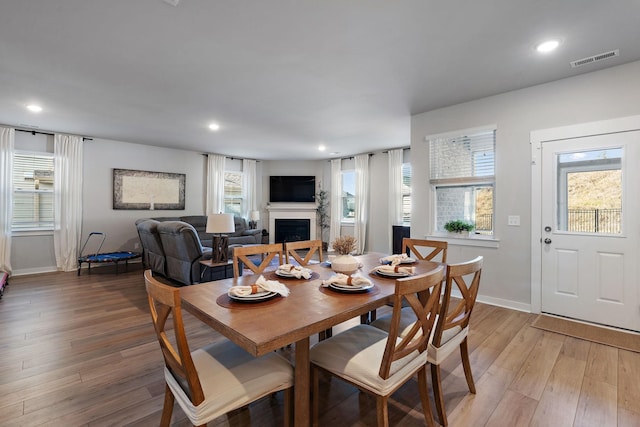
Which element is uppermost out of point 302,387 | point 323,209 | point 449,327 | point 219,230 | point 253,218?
point 323,209

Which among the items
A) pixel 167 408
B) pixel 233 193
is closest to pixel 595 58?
pixel 167 408

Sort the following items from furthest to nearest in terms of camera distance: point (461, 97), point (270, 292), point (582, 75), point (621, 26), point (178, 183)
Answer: point (178, 183) < point (461, 97) < point (582, 75) < point (621, 26) < point (270, 292)

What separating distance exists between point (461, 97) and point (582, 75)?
1.16m

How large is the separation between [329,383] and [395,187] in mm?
5273

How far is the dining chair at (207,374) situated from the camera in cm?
115

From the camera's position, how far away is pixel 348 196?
798 centimetres

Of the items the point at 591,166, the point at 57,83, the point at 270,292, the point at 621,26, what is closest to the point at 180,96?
the point at 57,83

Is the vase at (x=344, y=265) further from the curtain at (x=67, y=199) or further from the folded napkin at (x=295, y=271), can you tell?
the curtain at (x=67, y=199)

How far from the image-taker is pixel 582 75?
3.06 meters

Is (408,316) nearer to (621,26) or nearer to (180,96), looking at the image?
(621,26)

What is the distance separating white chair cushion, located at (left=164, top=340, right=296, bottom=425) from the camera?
47.3 inches

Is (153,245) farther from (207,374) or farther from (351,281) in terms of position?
(351,281)

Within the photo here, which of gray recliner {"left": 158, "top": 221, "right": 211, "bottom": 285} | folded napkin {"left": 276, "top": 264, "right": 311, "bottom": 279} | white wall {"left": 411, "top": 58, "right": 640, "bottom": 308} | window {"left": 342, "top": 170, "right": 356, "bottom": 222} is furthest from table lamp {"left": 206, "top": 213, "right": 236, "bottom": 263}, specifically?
window {"left": 342, "top": 170, "right": 356, "bottom": 222}

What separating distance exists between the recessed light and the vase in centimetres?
251
